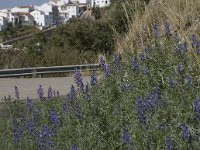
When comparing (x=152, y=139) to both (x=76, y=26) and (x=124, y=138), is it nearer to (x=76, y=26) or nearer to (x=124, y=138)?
(x=124, y=138)

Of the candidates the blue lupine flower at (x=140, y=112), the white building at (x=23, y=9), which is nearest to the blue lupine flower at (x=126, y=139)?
the blue lupine flower at (x=140, y=112)

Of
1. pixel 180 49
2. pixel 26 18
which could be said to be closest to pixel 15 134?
pixel 180 49

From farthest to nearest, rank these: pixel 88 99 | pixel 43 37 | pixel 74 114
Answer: pixel 43 37, pixel 88 99, pixel 74 114

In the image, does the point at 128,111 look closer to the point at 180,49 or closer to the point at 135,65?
the point at 135,65

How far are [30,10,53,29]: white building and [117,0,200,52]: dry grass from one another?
153m

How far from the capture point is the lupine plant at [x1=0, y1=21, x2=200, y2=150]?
4.58 meters

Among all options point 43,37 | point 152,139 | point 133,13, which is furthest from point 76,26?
point 152,139

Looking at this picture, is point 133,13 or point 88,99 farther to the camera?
point 133,13

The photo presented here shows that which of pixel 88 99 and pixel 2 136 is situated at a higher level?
pixel 88 99

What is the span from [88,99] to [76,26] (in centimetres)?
2364

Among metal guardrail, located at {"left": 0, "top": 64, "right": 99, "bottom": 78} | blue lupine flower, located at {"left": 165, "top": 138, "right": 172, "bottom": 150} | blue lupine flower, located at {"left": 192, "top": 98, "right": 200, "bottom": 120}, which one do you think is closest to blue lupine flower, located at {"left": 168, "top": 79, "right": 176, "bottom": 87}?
blue lupine flower, located at {"left": 192, "top": 98, "right": 200, "bottom": 120}

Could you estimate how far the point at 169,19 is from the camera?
34.6 ft

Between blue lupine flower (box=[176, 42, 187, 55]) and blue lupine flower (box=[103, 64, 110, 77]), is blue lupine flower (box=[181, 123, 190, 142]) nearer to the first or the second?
blue lupine flower (box=[176, 42, 187, 55])

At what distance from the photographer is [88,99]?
6.21 metres
